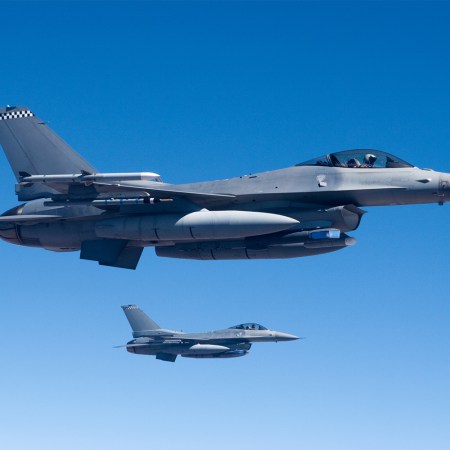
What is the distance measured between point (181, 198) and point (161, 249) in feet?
6.46

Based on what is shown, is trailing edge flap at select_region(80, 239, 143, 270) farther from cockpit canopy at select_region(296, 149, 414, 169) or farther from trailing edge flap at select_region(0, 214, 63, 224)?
cockpit canopy at select_region(296, 149, 414, 169)

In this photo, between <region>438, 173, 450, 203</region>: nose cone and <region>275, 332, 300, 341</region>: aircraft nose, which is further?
<region>275, 332, 300, 341</region>: aircraft nose

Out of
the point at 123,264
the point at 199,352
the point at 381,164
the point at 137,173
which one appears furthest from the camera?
the point at 199,352

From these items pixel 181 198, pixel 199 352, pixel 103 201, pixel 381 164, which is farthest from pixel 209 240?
pixel 199 352

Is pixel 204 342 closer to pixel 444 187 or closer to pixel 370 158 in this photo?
pixel 370 158

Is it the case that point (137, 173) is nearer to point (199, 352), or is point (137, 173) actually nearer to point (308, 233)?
point (308, 233)

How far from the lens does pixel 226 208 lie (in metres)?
28.0

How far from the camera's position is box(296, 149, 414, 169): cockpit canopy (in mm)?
27031

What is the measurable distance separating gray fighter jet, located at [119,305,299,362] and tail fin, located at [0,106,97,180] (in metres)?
36.6

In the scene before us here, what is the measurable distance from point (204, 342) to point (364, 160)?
41.0m

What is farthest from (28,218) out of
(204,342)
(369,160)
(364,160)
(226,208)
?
(204,342)

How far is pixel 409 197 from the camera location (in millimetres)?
26672

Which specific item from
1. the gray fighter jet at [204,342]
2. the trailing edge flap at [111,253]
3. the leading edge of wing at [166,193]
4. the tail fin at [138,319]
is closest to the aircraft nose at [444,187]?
the leading edge of wing at [166,193]

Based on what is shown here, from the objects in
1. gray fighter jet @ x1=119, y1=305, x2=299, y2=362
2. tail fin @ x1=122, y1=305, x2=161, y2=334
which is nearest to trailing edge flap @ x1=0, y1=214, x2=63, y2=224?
gray fighter jet @ x1=119, y1=305, x2=299, y2=362
